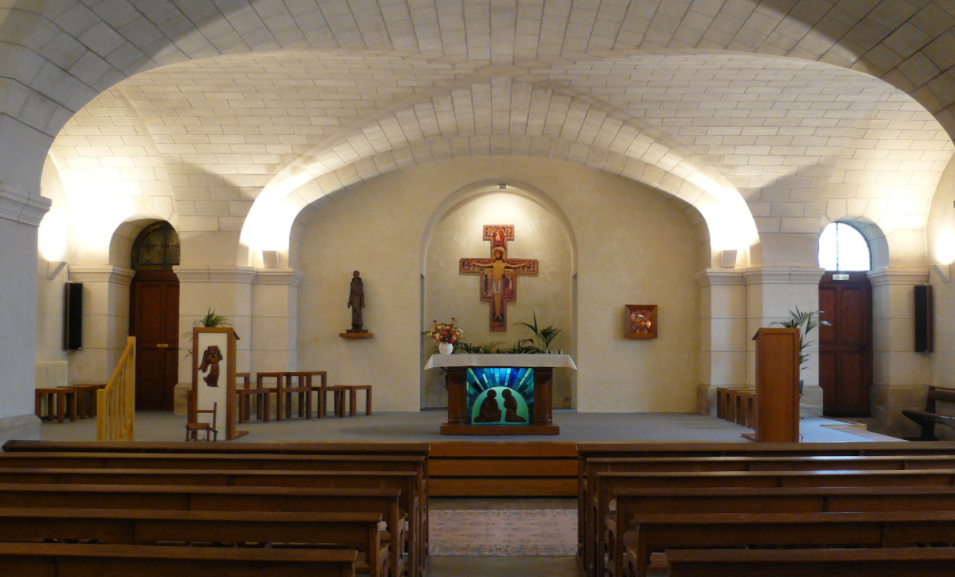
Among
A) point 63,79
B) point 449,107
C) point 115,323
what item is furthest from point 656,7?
point 115,323

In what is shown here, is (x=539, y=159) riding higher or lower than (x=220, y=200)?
higher

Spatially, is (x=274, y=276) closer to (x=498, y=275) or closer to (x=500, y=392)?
(x=498, y=275)

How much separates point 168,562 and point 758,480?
2724 millimetres

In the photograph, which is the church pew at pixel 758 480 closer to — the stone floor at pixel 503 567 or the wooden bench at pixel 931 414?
the stone floor at pixel 503 567

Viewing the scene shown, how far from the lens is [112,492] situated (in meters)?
3.34

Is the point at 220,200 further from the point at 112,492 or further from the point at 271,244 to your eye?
the point at 112,492

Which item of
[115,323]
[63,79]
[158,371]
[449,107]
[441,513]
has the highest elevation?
[449,107]

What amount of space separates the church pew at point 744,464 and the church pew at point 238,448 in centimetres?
107

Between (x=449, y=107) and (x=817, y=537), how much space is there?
7366 millimetres

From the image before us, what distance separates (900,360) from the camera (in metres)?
10.7

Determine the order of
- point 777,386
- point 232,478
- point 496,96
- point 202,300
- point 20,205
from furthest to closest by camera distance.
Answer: point 202,300, point 496,96, point 777,386, point 20,205, point 232,478

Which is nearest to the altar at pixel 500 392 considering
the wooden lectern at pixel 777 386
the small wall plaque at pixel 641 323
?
the wooden lectern at pixel 777 386

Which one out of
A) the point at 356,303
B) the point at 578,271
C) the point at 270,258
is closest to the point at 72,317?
the point at 270,258

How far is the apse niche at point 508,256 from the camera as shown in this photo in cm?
1238
